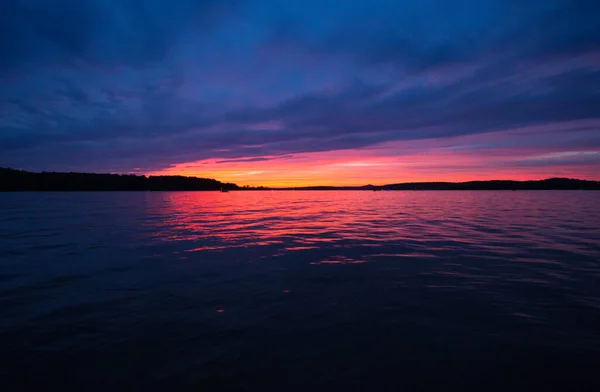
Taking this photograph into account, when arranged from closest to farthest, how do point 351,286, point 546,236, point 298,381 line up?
point 298,381 → point 351,286 → point 546,236

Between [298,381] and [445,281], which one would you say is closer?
[298,381]

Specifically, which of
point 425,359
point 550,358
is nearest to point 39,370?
point 425,359

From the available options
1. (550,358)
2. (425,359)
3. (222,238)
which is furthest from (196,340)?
(222,238)

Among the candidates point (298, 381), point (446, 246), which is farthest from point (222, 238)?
point (298, 381)

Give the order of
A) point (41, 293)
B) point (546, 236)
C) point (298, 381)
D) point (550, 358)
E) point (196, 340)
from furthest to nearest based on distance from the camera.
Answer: point (546, 236) < point (41, 293) < point (196, 340) < point (550, 358) < point (298, 381)

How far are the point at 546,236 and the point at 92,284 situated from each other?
29.4 meters

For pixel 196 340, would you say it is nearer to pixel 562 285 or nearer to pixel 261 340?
pixel 261 340

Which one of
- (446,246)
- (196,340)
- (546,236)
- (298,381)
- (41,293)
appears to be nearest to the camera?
(298,381)

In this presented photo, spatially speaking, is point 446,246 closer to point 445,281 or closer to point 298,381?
point 445,281

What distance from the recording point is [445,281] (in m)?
12.5

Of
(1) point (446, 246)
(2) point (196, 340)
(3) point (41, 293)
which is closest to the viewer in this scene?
(2) point (196, 340)

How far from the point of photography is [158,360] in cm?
696

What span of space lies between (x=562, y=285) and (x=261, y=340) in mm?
11870

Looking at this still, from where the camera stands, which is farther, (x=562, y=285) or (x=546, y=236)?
(x=546, y=236)
